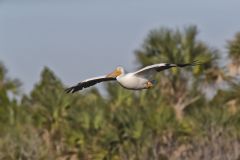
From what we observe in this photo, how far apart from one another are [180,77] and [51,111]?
14.6 ft

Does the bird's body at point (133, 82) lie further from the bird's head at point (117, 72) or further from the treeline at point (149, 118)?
the treeline at point (149, 118)

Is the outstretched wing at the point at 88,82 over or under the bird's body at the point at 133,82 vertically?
over

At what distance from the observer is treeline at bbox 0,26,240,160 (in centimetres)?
3052

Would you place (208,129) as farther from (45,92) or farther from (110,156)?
(45,92)

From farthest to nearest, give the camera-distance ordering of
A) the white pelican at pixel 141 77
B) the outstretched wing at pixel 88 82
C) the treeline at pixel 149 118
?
the treeline at pixel 149 118 → the outstretched wing at pixel 88 82 → the white pelican at pixel 141 77

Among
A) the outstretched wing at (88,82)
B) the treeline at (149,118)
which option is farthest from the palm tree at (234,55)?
the outstretched wing at (88,82)

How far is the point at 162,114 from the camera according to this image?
3028 cm

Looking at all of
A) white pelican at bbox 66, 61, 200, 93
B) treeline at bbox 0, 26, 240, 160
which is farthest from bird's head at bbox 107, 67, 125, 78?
treeline at bbox 0, 26, 240, 160

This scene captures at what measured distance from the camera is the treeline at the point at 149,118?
100 feet

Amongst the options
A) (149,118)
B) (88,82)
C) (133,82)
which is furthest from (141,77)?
(149,118)

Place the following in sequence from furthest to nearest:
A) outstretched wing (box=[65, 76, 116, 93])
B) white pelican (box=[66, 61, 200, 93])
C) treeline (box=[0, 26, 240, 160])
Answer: treeline (box=[0, 26, 240, 160])
outstretched wing (box=[65, 76, 116, 93])
white pelican (box=[66, 61, 200, 93])

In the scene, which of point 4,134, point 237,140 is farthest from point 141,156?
point 4,134

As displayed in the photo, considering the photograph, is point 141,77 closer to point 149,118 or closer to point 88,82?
point 88,82

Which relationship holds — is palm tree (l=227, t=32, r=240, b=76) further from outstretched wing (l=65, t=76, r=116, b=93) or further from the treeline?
outstretched wing (l=65, t=76, r=116, b=93)
